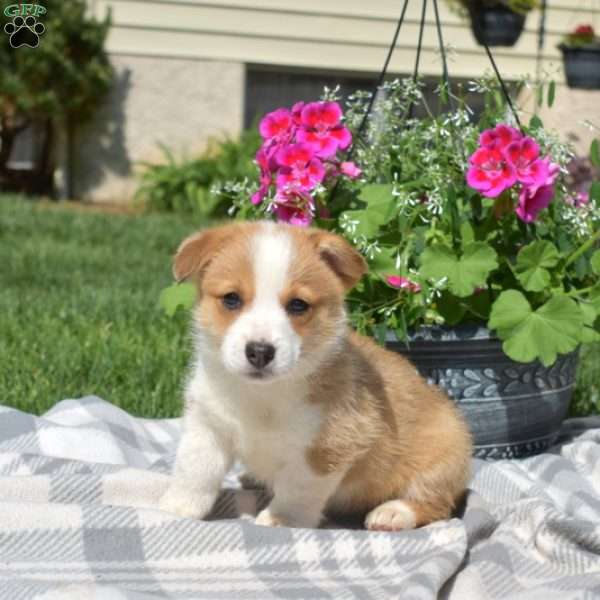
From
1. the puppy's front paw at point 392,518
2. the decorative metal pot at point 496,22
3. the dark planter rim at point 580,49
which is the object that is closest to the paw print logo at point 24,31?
the decorative metal pot at point 496,22

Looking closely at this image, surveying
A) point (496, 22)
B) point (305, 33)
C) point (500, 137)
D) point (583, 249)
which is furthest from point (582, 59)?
point (500, 137)

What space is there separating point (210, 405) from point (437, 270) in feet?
3.23

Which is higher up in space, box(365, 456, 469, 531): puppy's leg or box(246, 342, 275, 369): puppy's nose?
box(246, 342, 275, 369): puppy's nose

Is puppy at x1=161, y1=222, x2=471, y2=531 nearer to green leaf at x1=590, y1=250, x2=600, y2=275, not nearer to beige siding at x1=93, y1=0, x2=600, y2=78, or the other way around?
green leaf at x1=590, y1=250, x2=600, y2=275

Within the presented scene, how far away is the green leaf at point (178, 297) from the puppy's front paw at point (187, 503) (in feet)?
3.06

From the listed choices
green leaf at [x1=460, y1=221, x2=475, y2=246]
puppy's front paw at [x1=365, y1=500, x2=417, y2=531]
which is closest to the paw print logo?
green leaf at [x1=460, y1=221, x2=475, y2=246]

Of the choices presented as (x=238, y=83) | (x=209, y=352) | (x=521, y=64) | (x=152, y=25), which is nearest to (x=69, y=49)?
(x=152, y=25)

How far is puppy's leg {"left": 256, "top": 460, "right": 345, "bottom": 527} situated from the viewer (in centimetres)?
281

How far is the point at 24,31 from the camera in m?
9.98

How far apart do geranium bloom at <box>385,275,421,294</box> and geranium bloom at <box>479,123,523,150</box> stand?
20.1 inches

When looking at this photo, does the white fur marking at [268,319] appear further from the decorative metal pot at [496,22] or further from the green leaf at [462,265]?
the decorative metal pot at [496,22]

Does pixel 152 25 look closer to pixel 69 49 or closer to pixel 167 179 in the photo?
pixel 69 49

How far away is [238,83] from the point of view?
1099cm

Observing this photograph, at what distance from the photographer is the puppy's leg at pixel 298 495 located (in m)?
2.81
